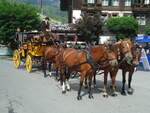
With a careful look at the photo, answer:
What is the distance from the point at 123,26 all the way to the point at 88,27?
571 centimetres

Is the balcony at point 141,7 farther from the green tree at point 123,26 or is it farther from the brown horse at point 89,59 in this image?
the brown horse at point 89,59

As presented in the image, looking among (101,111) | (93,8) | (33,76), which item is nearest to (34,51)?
(33,76)

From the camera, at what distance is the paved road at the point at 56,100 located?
9641 millimetres

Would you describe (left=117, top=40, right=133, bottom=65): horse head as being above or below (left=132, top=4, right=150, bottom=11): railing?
below

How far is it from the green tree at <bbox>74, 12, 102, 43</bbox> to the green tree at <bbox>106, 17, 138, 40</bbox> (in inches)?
111

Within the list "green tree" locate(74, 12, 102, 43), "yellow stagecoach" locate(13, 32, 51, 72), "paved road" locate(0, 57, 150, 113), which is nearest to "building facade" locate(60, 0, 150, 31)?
"green tree" locate(74, 12, 102, 43)

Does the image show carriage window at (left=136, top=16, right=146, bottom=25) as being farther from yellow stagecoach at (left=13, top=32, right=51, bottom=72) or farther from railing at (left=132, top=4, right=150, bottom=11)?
yellow stagecoach at (left=13, top=32, right=51, bottom=72)

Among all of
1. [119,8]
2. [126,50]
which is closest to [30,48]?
[126,50]

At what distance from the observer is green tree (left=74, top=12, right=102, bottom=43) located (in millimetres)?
41562

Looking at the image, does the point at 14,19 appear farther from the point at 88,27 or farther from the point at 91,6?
the point at 91,6

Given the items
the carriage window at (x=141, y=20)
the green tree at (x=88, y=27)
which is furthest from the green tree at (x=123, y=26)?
the carriage window at (x=141, y=20)

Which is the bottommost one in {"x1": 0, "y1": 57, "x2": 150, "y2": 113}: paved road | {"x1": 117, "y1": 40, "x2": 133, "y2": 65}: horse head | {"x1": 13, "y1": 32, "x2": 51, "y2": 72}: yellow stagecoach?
{"x1": 0, "y1": 57, "x2": 150, "y2": 113}: paved road

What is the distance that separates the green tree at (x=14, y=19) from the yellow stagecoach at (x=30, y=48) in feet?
30.7

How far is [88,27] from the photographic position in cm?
4178
